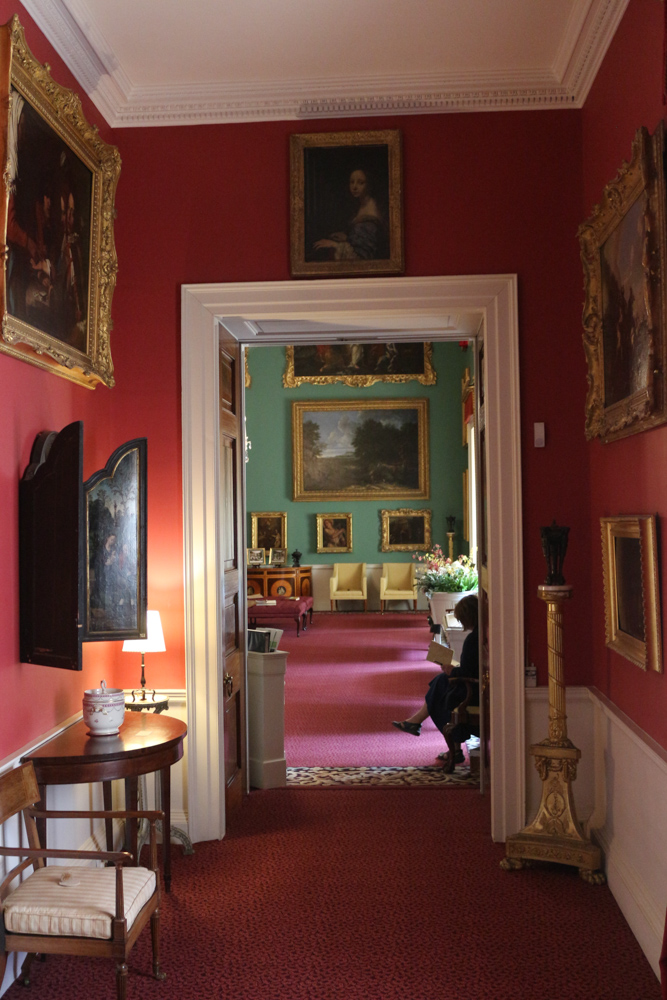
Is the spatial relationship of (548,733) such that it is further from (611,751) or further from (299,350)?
(299,350)

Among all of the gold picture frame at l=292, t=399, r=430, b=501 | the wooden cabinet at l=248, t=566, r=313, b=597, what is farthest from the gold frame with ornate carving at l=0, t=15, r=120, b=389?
the gold picture frame at l=292, t=399, r=430, b=501

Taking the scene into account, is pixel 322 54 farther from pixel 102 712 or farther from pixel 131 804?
pixel 131 804

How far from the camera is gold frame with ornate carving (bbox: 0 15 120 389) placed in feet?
11.7

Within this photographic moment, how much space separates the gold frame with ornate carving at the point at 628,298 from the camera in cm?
345

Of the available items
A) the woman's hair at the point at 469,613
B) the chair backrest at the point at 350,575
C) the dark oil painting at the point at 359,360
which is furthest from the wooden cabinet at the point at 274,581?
the woman's hair at the point at 469,613

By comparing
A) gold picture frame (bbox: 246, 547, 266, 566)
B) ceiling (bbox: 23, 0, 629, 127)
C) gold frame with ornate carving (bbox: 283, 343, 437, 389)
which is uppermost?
gold frame with ornate carving (bbox: 283, 343, 437, 389)

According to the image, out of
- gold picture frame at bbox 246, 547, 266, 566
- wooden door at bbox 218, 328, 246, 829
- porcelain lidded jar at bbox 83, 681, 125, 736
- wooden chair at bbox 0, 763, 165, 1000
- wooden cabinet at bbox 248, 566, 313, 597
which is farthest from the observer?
gold picture frame at bbox 246, 547, 266, 566

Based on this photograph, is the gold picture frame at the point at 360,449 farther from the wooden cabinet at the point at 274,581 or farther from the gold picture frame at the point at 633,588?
the gold picture frame at the point at 633,588

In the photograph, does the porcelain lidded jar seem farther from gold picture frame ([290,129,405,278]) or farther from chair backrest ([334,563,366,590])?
chair backrest ([334,563,366,590])

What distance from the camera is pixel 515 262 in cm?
513

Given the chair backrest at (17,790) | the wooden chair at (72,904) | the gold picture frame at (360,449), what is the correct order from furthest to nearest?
the gold picture frame at (360,449)
the chair backrest at (17,790)
the wooden chair at (72,904)

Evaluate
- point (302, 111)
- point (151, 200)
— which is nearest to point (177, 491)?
point (151, 200)

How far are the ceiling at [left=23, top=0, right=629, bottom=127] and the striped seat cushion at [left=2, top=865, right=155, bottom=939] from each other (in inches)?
155

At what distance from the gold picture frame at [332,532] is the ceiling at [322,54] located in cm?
1190
